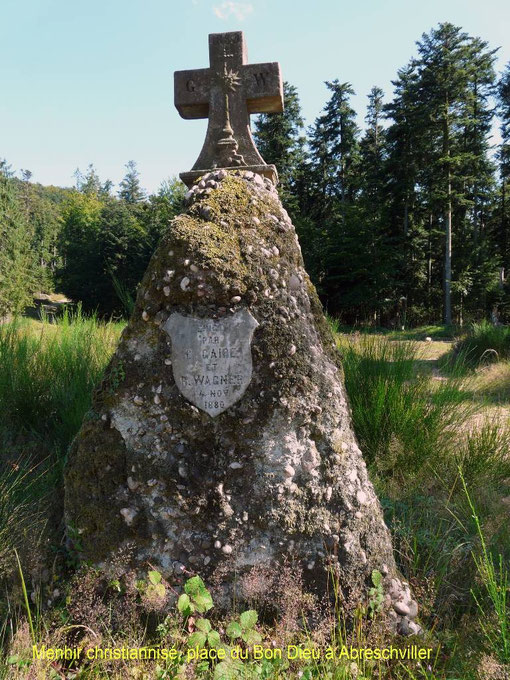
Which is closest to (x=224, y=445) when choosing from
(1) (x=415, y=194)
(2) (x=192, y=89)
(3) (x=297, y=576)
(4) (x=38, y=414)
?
(3) (x=297, y=576)

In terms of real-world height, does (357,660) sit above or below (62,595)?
below

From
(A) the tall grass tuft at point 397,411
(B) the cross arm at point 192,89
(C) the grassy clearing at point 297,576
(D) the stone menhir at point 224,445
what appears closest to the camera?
(C) the grassy clearing at point 297,576

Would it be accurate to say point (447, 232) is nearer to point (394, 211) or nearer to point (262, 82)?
point (394, 211)

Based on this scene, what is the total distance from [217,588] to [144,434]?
28.8 inches

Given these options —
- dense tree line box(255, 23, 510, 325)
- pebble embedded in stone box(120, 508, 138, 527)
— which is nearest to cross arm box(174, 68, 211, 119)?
pebble embedded in stone box(120, 508, 138, 527)

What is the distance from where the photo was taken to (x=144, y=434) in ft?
6.80

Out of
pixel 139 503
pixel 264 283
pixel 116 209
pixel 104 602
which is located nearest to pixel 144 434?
pixel 139 503

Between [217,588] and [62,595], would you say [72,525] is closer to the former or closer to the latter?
[62,595]

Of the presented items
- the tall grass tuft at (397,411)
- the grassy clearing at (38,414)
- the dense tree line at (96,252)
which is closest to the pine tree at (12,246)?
the dense tree line at (96,252)

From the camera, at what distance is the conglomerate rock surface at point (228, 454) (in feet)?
6.54

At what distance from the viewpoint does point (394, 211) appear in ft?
83.8

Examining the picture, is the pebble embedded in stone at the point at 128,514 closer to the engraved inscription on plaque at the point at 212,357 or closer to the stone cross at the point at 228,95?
the engraved inscription on plaque at the point at 212,357

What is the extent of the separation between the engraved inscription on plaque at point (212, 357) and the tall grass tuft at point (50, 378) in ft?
5.71

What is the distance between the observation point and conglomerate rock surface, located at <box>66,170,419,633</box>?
1.99 metres
